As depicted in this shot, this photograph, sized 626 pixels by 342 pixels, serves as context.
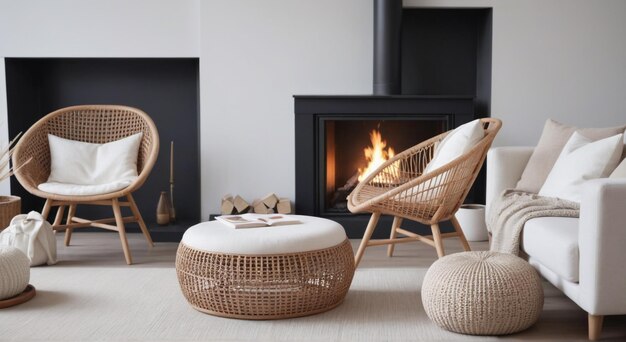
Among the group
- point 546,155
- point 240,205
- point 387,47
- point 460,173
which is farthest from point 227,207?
point 546,155

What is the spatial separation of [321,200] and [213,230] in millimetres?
1903

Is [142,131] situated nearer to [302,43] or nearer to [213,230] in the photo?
[302,43]

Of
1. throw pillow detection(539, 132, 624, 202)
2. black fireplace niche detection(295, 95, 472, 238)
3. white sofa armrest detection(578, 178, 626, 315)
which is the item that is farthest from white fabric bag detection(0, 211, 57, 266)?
white sofa armrest detection(578, 178, 626, 315)

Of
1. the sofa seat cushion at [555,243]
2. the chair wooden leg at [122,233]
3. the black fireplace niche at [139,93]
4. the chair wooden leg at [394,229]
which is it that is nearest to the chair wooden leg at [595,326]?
the sofa seat cushion at [555,243]

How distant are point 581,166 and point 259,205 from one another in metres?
2.23

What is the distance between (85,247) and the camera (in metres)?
4.46

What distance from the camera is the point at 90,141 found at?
459 centimetres

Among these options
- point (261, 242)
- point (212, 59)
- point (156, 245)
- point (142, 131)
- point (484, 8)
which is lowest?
point (156, 245)

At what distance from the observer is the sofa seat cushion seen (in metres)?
2.59

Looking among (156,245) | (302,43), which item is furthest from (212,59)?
(156,245)

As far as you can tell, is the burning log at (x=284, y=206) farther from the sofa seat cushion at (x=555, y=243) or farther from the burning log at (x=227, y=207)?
the sofa seat cushion at (x=555, y=243)

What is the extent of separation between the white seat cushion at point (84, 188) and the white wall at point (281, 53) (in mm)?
983

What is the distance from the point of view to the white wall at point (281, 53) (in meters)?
4.81

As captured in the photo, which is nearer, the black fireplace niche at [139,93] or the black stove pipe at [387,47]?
the black stove pipe at [387,47]
